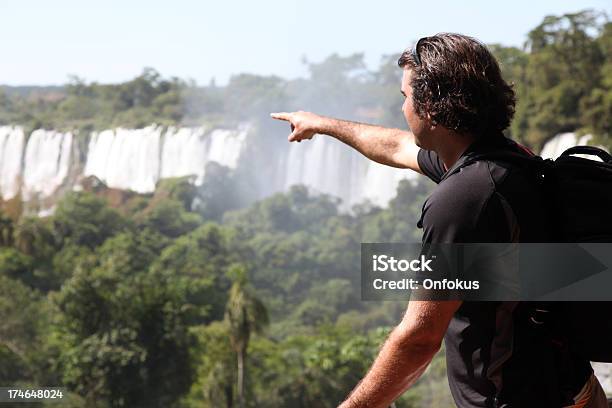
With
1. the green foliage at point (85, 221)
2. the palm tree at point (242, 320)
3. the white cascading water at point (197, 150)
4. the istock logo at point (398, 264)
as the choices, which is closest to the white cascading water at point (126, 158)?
the white cascading water at point (197, 150)

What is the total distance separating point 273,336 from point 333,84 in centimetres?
2082

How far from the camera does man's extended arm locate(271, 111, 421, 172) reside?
151 cm

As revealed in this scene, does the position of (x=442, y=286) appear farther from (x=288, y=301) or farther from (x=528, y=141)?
(x=288, y=301)

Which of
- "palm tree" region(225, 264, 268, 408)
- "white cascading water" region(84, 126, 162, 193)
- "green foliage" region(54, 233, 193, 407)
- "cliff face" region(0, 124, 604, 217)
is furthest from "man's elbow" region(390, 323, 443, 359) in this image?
"white cascading water" region(84, 126, 162, 193)

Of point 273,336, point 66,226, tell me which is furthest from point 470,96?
point 66,226

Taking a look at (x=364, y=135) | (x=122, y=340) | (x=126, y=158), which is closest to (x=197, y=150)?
(x=126, y=158)

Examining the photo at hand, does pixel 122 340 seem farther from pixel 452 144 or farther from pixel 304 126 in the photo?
pixel 452 144

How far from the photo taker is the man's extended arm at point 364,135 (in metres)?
1.51

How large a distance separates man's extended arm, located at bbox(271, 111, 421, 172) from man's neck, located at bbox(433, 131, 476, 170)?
1.31 feet

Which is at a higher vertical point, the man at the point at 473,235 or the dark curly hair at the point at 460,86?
the dark curly hair at the point at 460,86

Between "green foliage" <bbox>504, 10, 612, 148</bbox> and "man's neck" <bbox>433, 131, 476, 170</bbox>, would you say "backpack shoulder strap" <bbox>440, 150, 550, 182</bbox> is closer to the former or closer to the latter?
"man's neck" <bbox>433, 131, 476, 170</bbox>

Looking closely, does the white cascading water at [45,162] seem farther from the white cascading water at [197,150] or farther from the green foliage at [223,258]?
the white cascading water at [197,150]

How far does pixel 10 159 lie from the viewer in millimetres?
36969

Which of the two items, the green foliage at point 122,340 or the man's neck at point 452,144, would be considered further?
the green foliage at point 122,340
